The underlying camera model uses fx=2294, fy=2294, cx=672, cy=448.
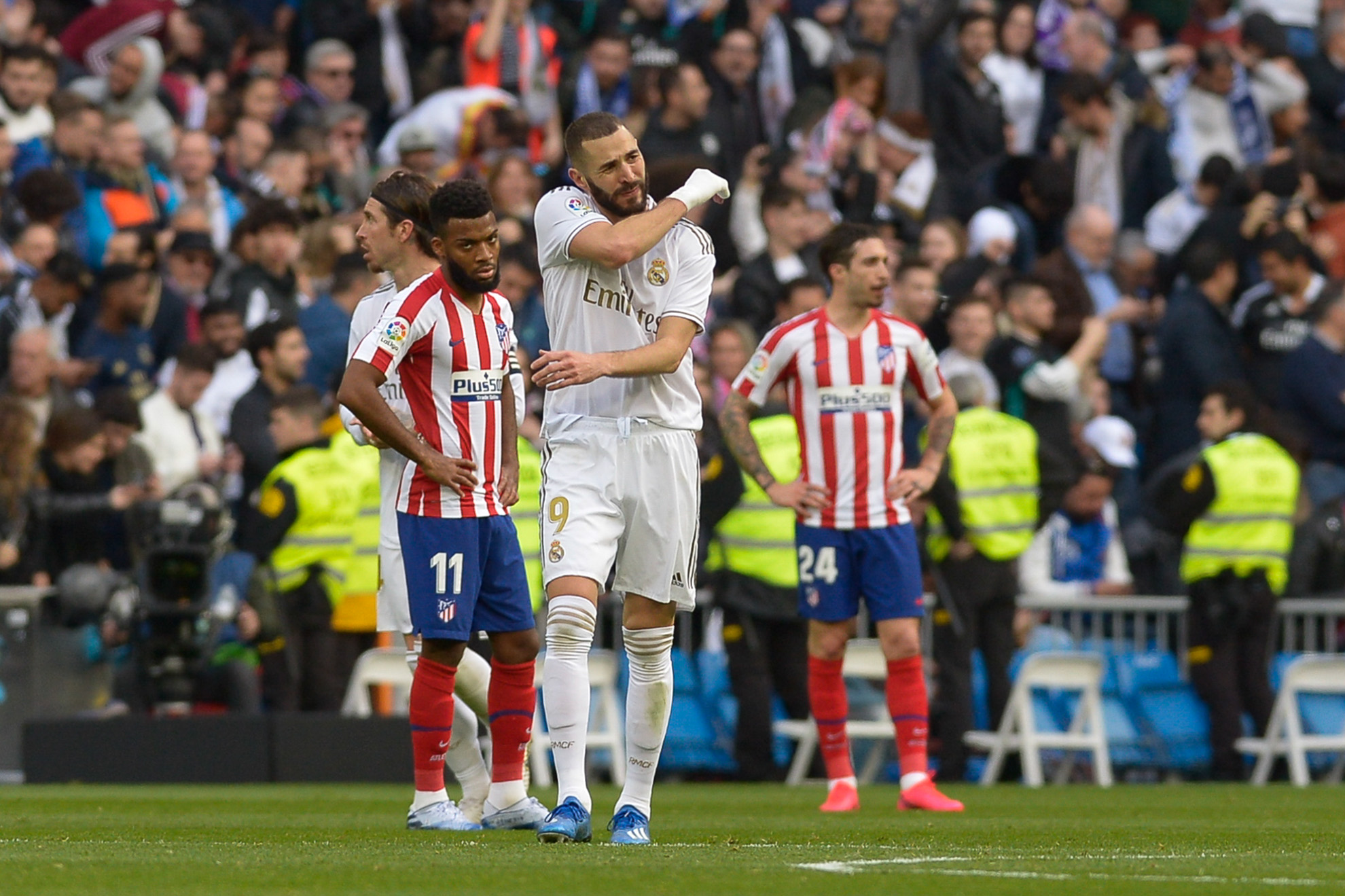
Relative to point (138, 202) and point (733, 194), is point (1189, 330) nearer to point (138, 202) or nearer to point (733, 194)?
point (733, 194)

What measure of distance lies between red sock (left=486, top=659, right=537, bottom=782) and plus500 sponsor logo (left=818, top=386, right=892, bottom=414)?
2.64 m

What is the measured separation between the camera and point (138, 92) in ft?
54.4

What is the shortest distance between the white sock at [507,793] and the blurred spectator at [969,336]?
6132 millimetres

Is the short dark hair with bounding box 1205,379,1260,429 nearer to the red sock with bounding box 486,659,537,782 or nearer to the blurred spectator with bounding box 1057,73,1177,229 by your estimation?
the blurred spectator with bounding box 1057,73,1177,229

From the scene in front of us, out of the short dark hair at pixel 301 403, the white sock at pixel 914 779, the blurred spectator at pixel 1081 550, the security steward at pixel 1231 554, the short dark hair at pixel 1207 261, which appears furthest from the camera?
the short dark hair at pixel 1207 261

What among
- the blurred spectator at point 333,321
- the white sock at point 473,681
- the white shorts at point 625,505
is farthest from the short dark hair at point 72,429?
the white shorts at point 625,505

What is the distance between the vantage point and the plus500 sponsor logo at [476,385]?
839 centimetres

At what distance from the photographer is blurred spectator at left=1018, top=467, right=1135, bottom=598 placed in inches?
582

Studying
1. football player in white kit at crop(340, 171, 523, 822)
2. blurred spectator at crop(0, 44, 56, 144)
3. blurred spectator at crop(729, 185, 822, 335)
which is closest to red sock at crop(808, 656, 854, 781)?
football player in white kit at crop(340, 171, 523, 822)

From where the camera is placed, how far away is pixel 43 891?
571 centimetres

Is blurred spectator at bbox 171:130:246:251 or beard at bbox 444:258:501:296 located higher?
blurred spectator at bbox 171:130:246:251

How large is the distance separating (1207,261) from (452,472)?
9635mm

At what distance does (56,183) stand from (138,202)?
1.08 meters

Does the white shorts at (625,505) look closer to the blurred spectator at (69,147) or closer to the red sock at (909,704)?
the red sock at (909,704)
